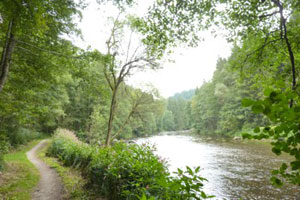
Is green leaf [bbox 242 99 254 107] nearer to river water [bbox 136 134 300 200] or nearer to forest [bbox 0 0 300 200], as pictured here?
Result: forest [bbox 0 0 300 200]

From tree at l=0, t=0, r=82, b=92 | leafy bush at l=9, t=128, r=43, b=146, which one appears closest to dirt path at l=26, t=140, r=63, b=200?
tree at l=0, t=0, r=82, b=92

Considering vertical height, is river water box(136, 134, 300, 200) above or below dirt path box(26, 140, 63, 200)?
above

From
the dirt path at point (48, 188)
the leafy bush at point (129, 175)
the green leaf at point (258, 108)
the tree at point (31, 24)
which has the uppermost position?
the tree at point (31, 24)

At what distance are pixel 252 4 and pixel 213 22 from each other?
33.1 inches

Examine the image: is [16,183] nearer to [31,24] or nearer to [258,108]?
[31,24]

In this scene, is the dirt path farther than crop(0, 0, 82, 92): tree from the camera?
Yes

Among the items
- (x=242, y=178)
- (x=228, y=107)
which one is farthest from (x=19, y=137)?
(x=228, y=107)

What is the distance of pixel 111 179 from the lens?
468 cm

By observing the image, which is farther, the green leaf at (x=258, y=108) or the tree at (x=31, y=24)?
the tree at (x=31, y=24)

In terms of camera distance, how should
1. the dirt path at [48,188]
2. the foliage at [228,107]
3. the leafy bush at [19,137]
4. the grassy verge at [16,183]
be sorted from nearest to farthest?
the grassy verge at [16,183]
the dirt path at [48,188]
the leafy bush at [19,137]
the foliage at [228,107]

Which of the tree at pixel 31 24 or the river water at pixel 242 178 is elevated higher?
the tree at pixel 31 24

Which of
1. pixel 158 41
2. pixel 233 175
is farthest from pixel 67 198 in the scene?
pixel 233 175

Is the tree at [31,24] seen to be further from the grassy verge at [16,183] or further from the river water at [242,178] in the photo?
the river water at [242,178]

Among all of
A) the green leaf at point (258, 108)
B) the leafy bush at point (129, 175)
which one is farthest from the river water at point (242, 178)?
the green leaf at point (258, 108)
